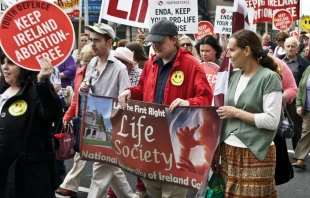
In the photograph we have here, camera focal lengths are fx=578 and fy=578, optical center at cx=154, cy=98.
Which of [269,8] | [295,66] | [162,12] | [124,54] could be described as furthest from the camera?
[269,8]

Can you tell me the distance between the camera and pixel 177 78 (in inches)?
177

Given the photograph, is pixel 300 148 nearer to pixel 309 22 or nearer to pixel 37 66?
pixel 37 66

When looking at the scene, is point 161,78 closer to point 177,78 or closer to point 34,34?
point 177,78

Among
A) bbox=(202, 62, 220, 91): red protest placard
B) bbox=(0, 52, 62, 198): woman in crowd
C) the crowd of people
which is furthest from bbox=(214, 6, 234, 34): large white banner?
bbox=(0, 52, 62, 198): woman in crowd

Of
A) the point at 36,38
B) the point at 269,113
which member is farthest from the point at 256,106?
the point at 36,38

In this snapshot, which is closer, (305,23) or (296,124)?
(296,124)

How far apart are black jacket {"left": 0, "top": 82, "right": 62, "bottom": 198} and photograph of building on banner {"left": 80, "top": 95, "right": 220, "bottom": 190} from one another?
2.96 ft

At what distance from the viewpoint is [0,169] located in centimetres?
394

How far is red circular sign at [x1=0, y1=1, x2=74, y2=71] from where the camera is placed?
373cm

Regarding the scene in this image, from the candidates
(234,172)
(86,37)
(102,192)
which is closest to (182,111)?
(234,172)

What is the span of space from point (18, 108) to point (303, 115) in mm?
4962

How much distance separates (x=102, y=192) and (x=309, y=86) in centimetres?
351

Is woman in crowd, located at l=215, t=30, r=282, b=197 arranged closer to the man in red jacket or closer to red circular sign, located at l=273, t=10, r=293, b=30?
the man in red jacket

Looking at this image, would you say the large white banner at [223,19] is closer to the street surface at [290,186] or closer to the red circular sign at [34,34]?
the street surface at [290,186]
